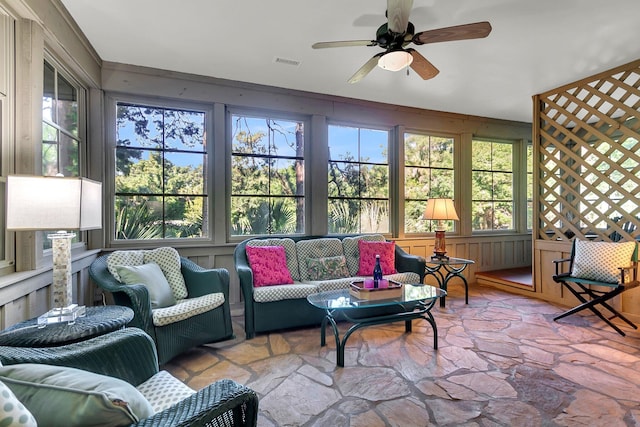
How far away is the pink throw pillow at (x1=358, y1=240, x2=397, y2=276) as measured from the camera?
11.8 ft

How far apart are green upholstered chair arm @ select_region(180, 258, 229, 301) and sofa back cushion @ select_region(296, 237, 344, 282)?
97cm

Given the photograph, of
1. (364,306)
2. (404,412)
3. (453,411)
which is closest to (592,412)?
(453,411)

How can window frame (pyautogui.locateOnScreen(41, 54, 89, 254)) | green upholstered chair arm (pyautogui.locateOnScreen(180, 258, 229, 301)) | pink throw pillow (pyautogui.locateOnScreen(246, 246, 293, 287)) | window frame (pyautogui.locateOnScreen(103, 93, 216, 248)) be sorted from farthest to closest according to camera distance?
window frame (pyautogui.locateOnScreen(103, 93, 216, 248)) → pink throw pillow (pyautogui.locateOnScreen(246, 246, 293, 287)) → green upholstered chair arm (pyautogui.locateOnScreen(180, 258, 229, 301)) → window frame (pyautogui.locateOnScreen(41, 54, 89, 254))

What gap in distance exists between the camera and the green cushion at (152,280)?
2.40 m

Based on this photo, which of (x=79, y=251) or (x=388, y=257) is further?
(x=388, y=257)

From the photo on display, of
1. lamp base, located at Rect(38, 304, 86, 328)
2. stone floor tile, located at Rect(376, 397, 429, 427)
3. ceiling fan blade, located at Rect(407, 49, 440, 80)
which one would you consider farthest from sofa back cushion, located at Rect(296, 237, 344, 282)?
lamp base, located at Rect(38, 304, 86, 328)

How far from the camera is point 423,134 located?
4.79 m

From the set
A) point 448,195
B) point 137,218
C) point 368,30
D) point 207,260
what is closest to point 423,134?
point 448,195

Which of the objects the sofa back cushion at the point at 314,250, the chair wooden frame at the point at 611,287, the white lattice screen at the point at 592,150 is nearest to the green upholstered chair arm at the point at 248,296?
the sofa back cushion at the point at 314,250

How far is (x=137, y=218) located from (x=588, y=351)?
4267 mm

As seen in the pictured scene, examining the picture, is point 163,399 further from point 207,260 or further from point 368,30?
point 368,30

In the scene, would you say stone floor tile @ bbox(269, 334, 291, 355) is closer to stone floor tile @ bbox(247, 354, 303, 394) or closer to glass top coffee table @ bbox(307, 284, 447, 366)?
stone floor tile @ bbox(247, 354, 303, 394)

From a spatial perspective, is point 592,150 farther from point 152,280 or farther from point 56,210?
point 56,210

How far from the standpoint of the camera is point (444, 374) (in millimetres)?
2240
